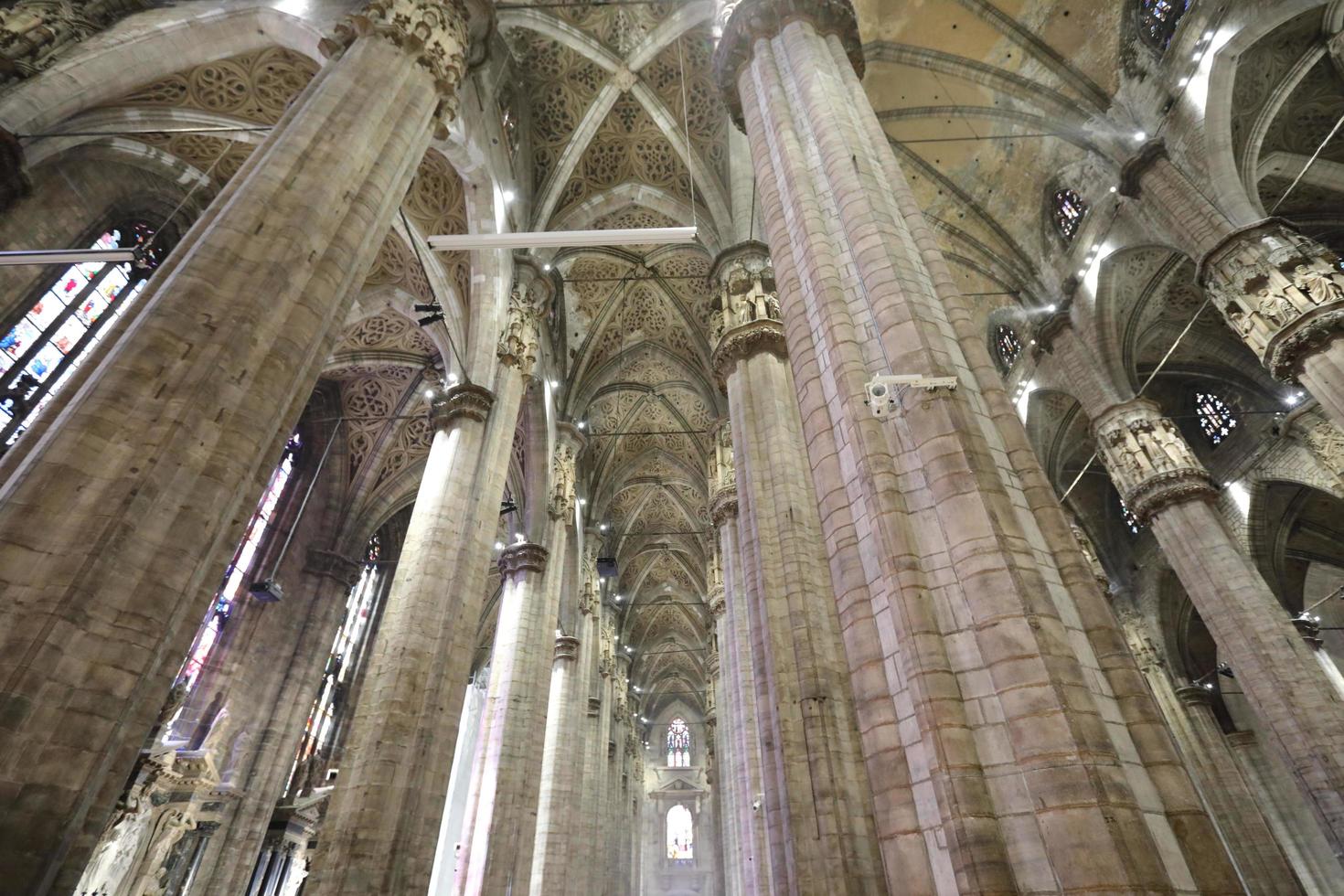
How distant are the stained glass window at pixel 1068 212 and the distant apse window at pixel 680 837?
34.5 metres

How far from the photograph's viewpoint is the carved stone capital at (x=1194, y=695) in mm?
17438

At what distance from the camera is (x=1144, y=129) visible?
11805 mm

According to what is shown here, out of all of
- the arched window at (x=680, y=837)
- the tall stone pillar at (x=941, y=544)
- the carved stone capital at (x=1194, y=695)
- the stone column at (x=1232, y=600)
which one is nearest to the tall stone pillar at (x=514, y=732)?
the tall stone pillar at (x=941, y=544)

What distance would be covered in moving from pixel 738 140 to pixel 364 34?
769 cm

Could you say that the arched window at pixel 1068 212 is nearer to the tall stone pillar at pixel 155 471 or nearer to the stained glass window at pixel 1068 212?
the stained glass window at pixel 1068 212

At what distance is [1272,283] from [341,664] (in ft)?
72.7

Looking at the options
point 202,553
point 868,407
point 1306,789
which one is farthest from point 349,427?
point 1306,789

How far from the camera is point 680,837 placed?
36156 mm

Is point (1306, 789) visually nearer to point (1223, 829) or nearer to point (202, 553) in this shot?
→ point (1223, 829)

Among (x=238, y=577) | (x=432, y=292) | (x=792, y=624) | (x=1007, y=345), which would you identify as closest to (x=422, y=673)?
(x=792, y=624)

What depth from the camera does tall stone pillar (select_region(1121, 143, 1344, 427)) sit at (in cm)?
813

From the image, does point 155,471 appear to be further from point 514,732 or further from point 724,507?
point 724,507

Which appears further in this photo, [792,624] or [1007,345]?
[1007,345]

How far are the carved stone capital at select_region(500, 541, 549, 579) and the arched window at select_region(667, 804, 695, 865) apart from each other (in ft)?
95.0
